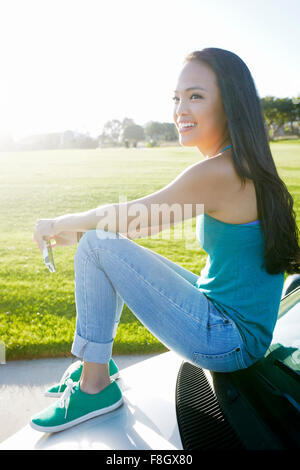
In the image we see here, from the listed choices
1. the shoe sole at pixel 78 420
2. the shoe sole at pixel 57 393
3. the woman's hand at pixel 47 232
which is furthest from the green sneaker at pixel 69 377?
the woman's hand at pixel 47 232

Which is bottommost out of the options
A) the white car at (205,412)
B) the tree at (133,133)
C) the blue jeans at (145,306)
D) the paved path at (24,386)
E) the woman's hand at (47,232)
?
the paved path at (24,386)

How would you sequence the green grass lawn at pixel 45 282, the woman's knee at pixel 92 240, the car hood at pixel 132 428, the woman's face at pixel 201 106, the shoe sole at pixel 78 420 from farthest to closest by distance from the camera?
1. the green grass lawn at pixel 45 282
2. the woman's face at pixel 201 106
3. the woman's knee at pixel 92 240
4. the shoe sole at pixel 78 420
5. the car hood at pixel 132 428

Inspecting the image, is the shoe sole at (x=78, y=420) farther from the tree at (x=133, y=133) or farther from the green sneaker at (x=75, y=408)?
the tree at (x=133, y=133)

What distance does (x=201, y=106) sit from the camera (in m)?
1.72

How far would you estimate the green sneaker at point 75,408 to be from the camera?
150 cm

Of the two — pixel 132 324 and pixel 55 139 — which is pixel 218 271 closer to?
pixel 132 324

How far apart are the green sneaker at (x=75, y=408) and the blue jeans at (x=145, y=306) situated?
134 mm

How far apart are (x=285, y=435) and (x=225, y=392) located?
28cm

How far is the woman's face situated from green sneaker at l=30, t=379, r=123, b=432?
1.11 meters

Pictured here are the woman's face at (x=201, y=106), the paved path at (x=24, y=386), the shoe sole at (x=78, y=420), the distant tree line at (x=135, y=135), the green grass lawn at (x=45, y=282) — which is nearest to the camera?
the shoe sole at (x=78, y=420)

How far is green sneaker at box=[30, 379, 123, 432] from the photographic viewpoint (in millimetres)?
1503

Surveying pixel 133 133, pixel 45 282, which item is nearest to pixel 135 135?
pixel 133 133

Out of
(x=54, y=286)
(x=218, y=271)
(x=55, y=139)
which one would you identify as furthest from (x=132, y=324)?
(x=55, y=139)

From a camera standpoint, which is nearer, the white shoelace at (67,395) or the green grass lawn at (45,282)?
the white shoelace at (67,395)
